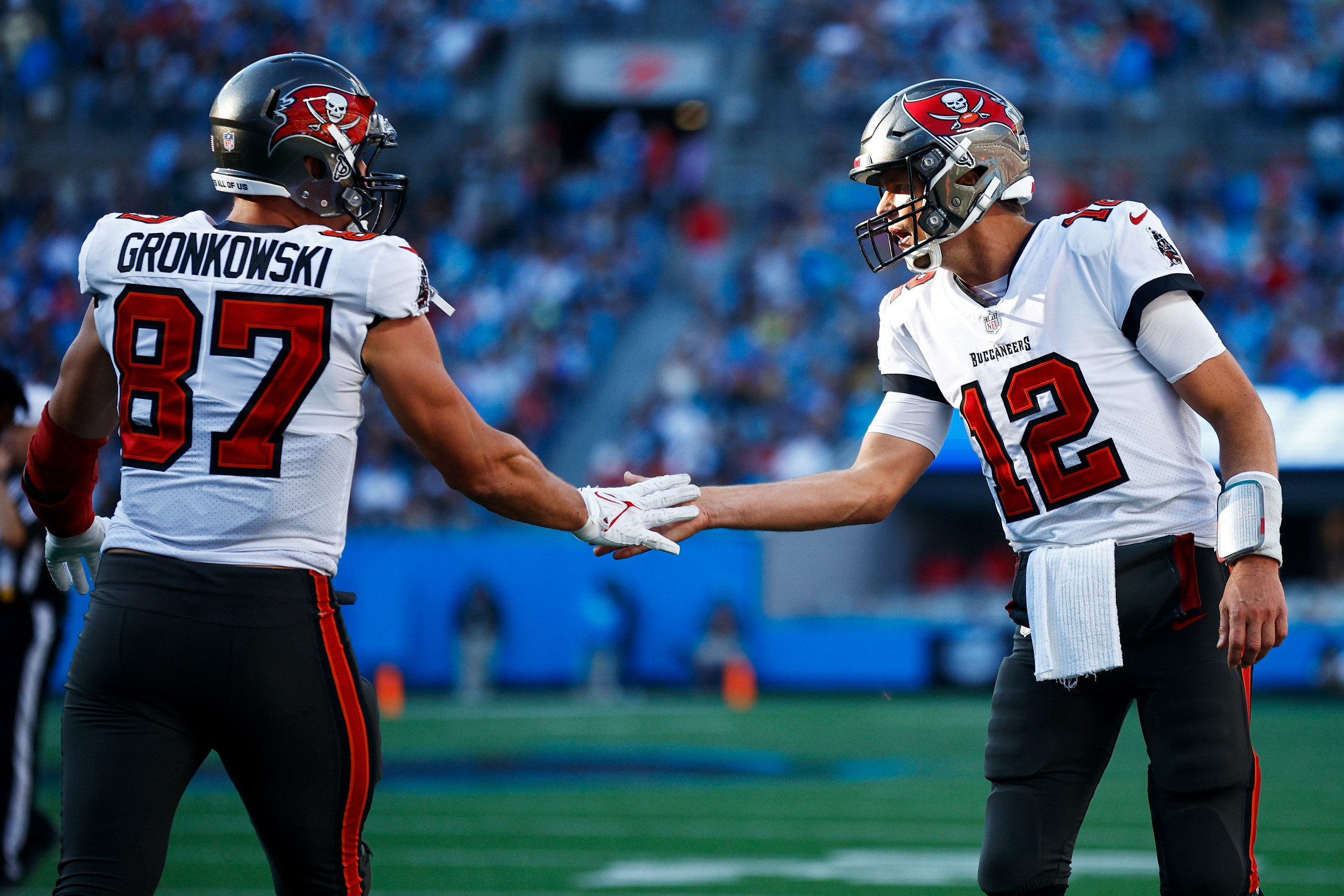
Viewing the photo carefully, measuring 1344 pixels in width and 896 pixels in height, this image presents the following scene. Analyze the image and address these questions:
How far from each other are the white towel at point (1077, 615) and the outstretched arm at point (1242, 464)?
0.70 ft

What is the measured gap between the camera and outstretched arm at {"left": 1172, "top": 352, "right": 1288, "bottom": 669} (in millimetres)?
2875

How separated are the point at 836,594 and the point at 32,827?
33.8ft

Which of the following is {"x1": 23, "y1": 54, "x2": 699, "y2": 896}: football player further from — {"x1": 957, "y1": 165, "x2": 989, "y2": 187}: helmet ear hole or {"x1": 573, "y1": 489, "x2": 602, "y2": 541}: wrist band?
{"x1": 957, "y1": 165, "x2": 989, "y2": 187}: helmet ear hole

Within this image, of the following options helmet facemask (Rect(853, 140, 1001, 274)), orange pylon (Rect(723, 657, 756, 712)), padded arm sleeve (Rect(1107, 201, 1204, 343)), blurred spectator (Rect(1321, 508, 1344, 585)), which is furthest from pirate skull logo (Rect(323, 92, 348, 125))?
blurred spectator (Rect(1321, 508, 1344, 585))

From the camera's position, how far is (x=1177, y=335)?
302cm

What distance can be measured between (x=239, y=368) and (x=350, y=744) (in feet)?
2.28

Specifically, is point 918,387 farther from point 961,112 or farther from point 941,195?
point 961,112

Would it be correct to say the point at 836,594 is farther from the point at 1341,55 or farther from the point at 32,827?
the point at 32,827

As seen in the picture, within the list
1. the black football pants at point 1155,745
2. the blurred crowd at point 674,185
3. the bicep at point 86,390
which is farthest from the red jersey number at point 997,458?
the blurred crowd at point 674,185

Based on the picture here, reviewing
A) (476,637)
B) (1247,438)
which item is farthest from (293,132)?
(476,637)

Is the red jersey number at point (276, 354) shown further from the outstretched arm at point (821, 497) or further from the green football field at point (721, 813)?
the green football field at point (721, 813)

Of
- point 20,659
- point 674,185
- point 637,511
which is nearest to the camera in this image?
point 637,511

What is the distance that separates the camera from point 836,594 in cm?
1512

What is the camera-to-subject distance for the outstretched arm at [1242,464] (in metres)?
2.88
